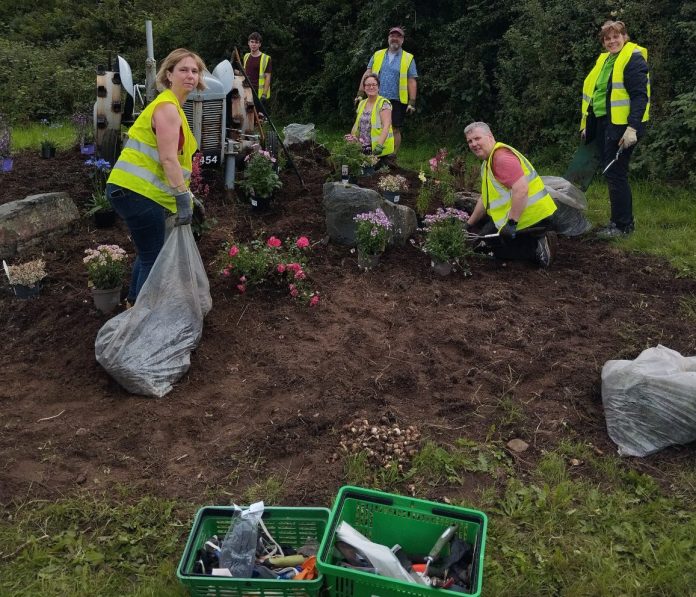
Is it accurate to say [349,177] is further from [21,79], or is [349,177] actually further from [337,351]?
[21,79]

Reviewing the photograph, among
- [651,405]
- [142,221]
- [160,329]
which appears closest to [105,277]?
[142,221]

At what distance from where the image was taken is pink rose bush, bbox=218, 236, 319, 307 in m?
4.90

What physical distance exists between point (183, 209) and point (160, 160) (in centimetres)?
32

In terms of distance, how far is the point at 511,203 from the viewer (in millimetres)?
5234

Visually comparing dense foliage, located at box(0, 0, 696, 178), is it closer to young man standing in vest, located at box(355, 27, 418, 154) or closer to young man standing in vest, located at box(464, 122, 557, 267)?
young man standing in vest, located at box(355, 27, 418, 154)

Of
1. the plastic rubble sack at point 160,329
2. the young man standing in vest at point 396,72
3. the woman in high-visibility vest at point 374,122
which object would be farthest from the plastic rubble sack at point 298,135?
the plastic rubble sack at point 160,329

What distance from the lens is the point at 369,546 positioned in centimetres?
238

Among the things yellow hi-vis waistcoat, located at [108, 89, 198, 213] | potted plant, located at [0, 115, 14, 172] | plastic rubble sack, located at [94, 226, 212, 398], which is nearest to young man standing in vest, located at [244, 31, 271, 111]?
potted plant, located at [0, 115, 14, 172]

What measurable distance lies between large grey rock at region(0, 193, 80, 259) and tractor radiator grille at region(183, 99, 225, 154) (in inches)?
53.9

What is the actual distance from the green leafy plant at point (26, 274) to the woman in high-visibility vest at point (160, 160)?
1.17 metres

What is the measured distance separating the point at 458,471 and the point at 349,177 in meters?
4.16

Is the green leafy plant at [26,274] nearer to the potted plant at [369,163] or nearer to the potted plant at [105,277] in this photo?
the potted plant at [105,277]

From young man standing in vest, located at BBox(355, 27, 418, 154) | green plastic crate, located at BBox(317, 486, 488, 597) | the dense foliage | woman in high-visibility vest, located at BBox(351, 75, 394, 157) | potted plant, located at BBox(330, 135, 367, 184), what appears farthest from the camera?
young man standing in vest, located at BBox(355, 27, 418, 154)

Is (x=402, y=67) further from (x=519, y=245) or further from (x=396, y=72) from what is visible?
(x=519, y=245)
